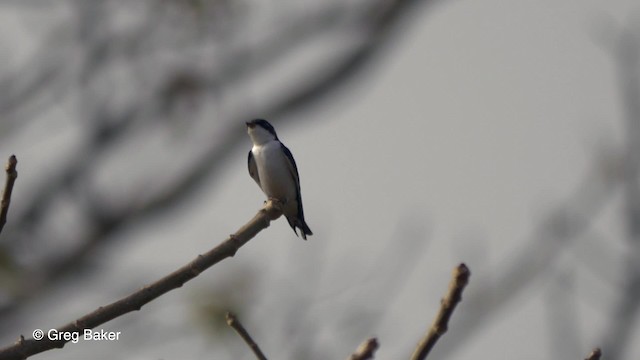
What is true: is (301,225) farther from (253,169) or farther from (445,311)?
(445,311)

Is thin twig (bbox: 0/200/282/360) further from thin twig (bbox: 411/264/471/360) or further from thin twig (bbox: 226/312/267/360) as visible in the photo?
thin twig (bbox: 411/264/471/360)

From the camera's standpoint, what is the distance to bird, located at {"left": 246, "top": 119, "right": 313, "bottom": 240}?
611cm

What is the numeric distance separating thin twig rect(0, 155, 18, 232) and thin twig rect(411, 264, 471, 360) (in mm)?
1132

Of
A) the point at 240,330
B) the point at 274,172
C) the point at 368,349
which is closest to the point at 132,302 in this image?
the point at 240,330

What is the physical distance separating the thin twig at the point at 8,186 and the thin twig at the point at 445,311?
3.71ft

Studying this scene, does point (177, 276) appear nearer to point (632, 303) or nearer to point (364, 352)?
point (364, 352)

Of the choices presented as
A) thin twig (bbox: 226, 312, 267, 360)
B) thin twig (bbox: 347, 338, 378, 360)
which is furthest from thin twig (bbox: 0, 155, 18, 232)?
thin twig (bbox: 347, 338, 378, 360)

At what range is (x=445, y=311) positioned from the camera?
185 cm

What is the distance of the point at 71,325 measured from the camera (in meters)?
2.45

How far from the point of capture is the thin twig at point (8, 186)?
8.10ft

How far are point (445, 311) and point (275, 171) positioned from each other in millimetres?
4508

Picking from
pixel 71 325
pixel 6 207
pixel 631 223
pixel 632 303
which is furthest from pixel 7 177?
pixel 631 223

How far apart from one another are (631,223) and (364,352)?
307 cm

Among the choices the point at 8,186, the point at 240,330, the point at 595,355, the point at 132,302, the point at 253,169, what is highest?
the point at 253,169
